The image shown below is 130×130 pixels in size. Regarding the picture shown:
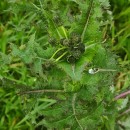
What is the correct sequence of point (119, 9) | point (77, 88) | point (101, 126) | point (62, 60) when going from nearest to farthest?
point (62, 60)
point (77, 88)
point (101, 126)
point (119, 9)

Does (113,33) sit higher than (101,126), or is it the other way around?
(113,33)

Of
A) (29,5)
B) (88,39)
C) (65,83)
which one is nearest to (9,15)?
(29,5)

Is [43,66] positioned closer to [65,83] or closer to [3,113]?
[65,83]

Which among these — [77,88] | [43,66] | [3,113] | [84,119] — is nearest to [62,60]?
[43,66]

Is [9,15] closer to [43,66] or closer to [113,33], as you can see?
[113,33]

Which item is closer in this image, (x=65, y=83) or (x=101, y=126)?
(x=65, y=83)

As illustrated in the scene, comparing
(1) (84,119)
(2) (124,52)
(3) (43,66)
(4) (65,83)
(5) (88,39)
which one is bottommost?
(2) (124,52)

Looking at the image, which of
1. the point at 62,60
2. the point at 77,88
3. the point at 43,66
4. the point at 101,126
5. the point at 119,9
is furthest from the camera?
the point at 119,9
